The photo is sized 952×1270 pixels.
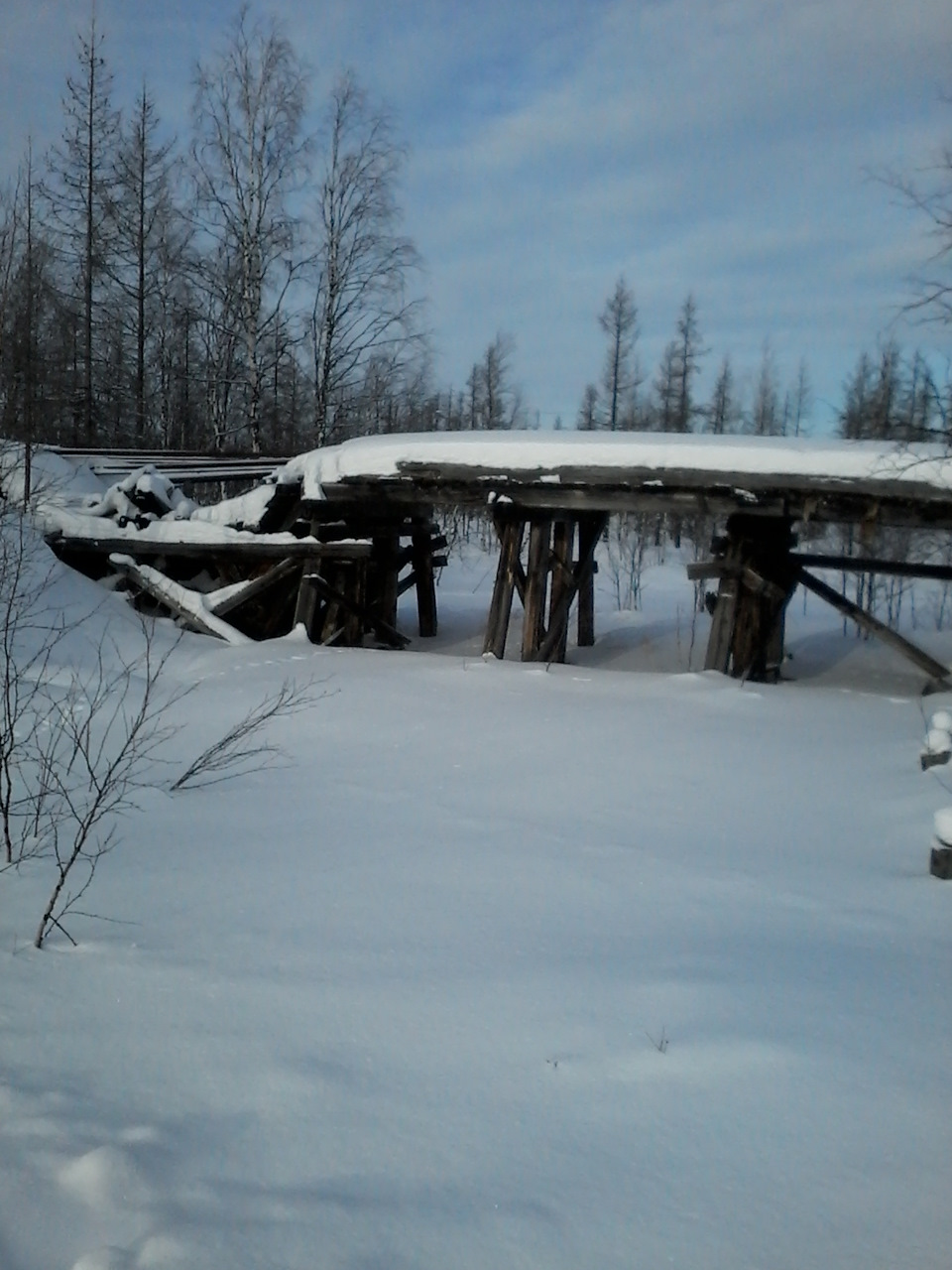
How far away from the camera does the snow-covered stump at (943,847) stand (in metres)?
4.32

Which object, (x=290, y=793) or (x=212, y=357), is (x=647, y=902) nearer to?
(x=290, y=793)

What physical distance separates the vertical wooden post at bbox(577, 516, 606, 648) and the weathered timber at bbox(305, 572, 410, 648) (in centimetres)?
213

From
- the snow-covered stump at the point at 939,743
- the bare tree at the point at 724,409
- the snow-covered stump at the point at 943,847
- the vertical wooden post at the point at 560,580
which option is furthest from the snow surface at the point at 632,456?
the bare tree at the point at 724,409

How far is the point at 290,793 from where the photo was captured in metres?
5.59

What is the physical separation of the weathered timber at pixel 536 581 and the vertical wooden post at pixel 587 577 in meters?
0.93

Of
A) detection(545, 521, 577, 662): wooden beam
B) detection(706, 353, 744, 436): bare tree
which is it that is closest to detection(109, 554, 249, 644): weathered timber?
detection(545, 521, 577, 662): wooden beam

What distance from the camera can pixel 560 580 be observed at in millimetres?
10773

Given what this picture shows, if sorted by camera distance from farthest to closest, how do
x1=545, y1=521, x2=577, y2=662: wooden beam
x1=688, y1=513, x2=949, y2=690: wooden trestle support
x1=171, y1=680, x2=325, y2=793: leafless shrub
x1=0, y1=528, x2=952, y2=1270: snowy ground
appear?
x1=545, y1=521, x2=577, y2=662: wooden beam, x1=688, y1=513, x2=949, y2=690: wooden trestle support, x1=171, y1=680, x2=325, y2=793: leafless shrub, x1=0, y1=528, x2=952, y2=1270: snowy ground

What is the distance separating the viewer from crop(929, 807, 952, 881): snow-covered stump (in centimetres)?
432

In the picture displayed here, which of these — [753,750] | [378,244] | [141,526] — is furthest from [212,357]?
[753,750]

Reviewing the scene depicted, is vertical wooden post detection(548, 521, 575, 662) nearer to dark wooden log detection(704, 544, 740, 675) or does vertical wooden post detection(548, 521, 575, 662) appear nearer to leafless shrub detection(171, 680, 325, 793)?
dark wooden log detection(704, 544, 740, 675)

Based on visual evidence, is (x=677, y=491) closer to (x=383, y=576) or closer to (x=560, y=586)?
(x=560, y=586)

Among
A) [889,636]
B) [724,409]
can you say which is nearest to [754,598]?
[889,636]

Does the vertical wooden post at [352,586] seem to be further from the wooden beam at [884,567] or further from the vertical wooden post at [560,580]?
the wooden beam at [884,567]
